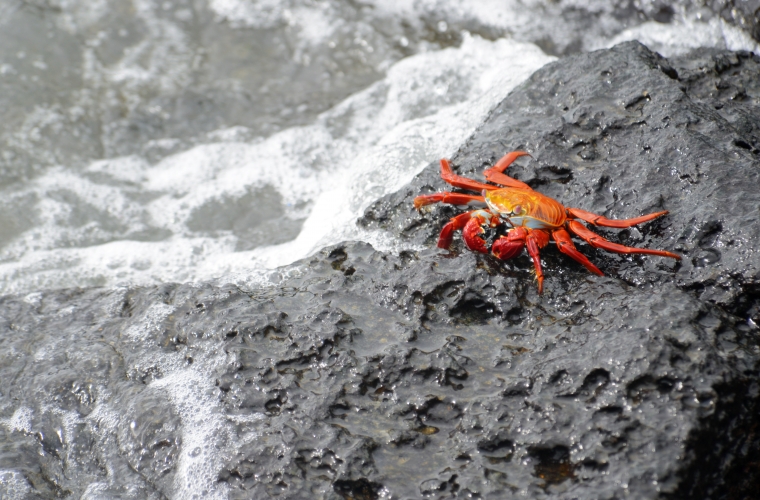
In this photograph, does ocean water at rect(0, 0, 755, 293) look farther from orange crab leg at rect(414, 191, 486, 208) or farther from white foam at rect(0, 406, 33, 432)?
white foam at rect(0, 406, 33, 432)

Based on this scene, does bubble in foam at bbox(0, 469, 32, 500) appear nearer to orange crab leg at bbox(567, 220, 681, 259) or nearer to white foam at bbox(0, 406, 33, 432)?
white foam at bbox(0, 406, 33, 432)

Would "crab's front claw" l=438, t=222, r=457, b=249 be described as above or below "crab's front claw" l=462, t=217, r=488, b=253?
below

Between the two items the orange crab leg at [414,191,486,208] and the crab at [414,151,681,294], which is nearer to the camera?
the crab at [414,151,681,294]

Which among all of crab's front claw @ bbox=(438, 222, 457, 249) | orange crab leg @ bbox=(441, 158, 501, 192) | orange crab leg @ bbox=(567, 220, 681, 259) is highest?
orange crab leg @ bbox=(567, 220, 681, 259)

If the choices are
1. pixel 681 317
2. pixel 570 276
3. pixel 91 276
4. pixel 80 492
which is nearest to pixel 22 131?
pixel 91 276

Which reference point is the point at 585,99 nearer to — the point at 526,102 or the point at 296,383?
the point at 526,102

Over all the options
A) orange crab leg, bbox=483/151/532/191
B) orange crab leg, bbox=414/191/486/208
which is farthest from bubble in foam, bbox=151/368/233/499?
orange crab leg, bbox=483/151/532/191

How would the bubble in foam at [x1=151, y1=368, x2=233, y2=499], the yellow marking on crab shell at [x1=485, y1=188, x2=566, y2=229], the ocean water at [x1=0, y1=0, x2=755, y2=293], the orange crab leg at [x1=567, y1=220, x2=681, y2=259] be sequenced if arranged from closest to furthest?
the bubble in foam at [x1=151, y1=368, x2=233, y2=499], the orange crab leg at [x1=567, y1=220, x2=681, y2=259], the yellow marking on crab shell at [x1=485, y1=188, x2=566, y2=229], the ocean water at [x1=0, y1=0, x2=755, y2=293]

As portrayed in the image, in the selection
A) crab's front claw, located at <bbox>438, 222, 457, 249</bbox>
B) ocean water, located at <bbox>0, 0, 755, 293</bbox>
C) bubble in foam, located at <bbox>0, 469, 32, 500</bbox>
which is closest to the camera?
bubble in foam, located at <bbox>0, 469, 32, 500</bbox>

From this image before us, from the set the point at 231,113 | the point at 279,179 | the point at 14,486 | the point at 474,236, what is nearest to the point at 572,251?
the point at 474,236
